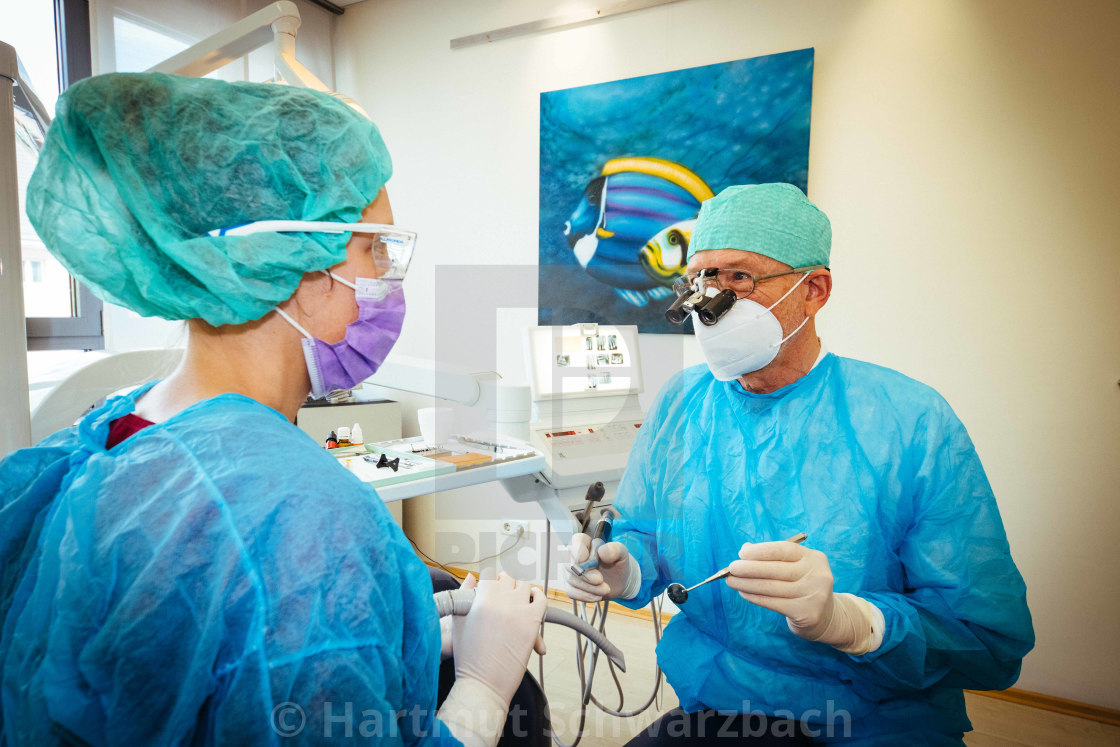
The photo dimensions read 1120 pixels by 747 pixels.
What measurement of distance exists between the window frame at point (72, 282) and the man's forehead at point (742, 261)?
105 inches

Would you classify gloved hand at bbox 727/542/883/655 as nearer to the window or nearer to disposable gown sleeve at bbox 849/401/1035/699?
disposable gown sleeve at bbox 849/401/1035/699

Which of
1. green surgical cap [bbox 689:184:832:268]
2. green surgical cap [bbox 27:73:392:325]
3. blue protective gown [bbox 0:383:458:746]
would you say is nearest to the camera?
blue protective gown [bbox 0:383:458:746]

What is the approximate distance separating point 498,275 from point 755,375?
213cm

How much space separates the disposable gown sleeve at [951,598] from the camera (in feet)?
3.29

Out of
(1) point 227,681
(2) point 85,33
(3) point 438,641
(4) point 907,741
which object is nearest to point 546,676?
(4) point 907,741

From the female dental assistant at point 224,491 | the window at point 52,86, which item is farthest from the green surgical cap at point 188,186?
the window at point 52,86

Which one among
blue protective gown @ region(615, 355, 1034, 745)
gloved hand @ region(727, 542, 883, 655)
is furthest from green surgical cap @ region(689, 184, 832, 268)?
gloved hand @ region(727, 542, 883, 655)

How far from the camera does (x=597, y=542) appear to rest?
4.31 ft

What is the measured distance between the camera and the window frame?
8.84 feet

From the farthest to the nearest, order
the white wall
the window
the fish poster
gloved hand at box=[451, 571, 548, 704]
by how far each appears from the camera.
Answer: the window → the fish poster → the white wall → gloved hand at box=[451, 571, 548, 704]

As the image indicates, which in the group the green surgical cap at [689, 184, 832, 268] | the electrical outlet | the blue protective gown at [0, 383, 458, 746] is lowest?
the electrical outlet

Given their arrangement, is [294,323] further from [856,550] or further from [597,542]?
[856,550]

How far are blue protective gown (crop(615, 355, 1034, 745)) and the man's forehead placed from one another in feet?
0.69

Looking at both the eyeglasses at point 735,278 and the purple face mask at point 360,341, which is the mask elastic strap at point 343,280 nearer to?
the purple face mask at point 360,341
